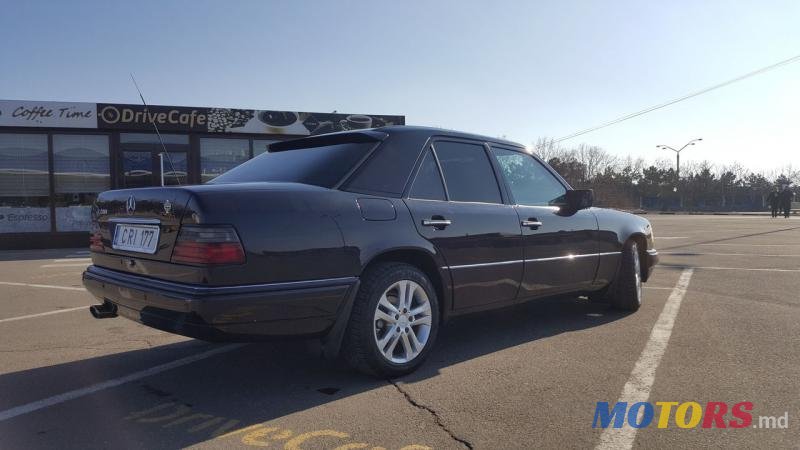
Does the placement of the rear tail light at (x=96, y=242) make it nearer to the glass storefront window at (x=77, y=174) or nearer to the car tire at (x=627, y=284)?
the car tire at (x=627, y=284)

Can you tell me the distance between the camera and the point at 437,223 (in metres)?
3.64

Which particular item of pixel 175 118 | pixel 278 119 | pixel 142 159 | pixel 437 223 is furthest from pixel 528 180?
pixel 142 159

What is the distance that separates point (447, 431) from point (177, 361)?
2.18 meters

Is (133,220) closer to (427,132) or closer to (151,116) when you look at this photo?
(427,132)

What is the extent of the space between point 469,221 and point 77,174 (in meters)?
14.5

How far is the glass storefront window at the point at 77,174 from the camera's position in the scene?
14.9 metres

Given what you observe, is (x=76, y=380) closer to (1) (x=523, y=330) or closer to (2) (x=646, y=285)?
(1) (x=523, y=330)

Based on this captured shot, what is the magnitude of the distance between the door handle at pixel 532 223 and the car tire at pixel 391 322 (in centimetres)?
104

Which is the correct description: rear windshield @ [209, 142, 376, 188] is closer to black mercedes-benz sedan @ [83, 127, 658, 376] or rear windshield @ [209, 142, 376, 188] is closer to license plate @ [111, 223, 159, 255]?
black mercedes-benz sedan @ [83, 127, 658, 376]

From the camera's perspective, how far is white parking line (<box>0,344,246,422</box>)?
2.99 metres

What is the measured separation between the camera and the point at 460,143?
4.18 m

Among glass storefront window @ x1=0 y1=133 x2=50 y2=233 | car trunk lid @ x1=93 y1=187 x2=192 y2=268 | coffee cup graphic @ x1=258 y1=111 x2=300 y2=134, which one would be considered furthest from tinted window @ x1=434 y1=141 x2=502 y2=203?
glass storefront window @ x1=0 y1=133 x2=50 y2=233

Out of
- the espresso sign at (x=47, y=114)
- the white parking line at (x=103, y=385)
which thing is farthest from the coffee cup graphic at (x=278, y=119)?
the white parking line at (x=103, y=385)

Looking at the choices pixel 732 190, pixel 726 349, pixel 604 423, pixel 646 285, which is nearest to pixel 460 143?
pixel 604 423
